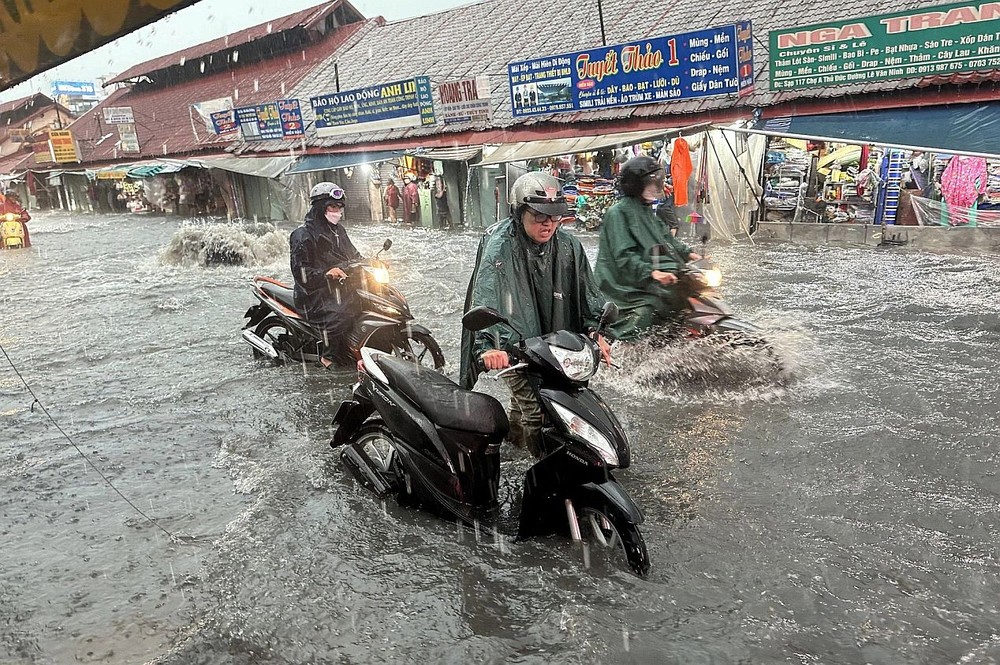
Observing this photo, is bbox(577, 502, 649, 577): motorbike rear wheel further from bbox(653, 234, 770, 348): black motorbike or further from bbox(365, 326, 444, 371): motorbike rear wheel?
bbox(365, 326, 444, 371): motorbike rear wheel

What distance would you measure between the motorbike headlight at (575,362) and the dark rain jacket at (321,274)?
365 centimetres

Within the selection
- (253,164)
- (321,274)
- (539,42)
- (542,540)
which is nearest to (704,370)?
(542,540)

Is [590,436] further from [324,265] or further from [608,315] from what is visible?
[324,265]

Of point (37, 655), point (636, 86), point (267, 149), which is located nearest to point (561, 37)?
point (636, 86)

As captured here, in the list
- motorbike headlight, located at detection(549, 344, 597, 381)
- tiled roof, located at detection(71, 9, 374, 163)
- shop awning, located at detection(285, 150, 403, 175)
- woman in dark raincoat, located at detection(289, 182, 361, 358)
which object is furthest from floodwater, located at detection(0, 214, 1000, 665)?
tiled roof, located at detection(71, 9, 374, 163)

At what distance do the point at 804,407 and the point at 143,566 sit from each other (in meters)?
4.41

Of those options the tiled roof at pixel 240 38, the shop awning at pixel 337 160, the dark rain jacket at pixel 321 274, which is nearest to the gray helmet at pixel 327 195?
the dark rain jacket at pixel 321 274

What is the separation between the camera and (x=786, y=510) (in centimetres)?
374

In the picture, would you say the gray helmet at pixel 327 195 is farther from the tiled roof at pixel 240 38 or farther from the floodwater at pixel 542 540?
the tiled roof at pixel 240 38

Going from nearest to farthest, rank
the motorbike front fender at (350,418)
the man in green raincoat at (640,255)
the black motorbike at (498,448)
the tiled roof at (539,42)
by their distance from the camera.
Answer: the black motorbike at (498,448) → the motorbike front fender at (350,418) → the man in green raincoat at (640,255) → the tiled roof at (539,42)

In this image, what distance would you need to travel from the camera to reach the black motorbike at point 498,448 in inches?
118

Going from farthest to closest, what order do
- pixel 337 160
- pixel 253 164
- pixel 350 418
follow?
pixel 253 164, pixel 337 160, pixel 350 418

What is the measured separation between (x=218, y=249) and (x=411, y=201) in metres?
8.32

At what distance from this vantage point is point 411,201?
21250 mm
